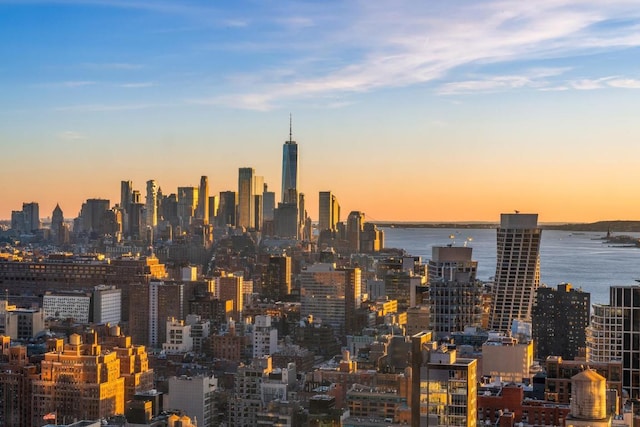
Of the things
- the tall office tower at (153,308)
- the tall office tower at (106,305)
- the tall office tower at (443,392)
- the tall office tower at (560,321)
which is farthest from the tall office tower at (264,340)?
the tall office tower at (443,392)

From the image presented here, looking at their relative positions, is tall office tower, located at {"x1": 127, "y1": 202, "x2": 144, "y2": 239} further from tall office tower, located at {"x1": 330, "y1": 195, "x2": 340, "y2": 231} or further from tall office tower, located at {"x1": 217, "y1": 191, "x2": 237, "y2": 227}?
tall office tower, located at {"x1": 330, "y1": 195, "x2": 340, "y2": 231}

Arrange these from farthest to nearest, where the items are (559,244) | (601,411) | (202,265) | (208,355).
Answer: (559,244) → (202,265) → (208,355) → (601,411)

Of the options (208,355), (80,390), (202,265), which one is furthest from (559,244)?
(80,390)

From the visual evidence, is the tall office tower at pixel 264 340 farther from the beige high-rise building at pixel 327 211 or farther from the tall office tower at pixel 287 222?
the tall office tower at pixel 287 222

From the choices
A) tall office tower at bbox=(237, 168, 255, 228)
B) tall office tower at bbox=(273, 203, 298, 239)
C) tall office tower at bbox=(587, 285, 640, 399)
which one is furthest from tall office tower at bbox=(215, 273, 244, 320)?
tall office tower at bbox=(587, 285, 640, 399)

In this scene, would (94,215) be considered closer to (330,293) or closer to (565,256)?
(330,293)

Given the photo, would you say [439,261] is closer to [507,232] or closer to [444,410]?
[507,232]
